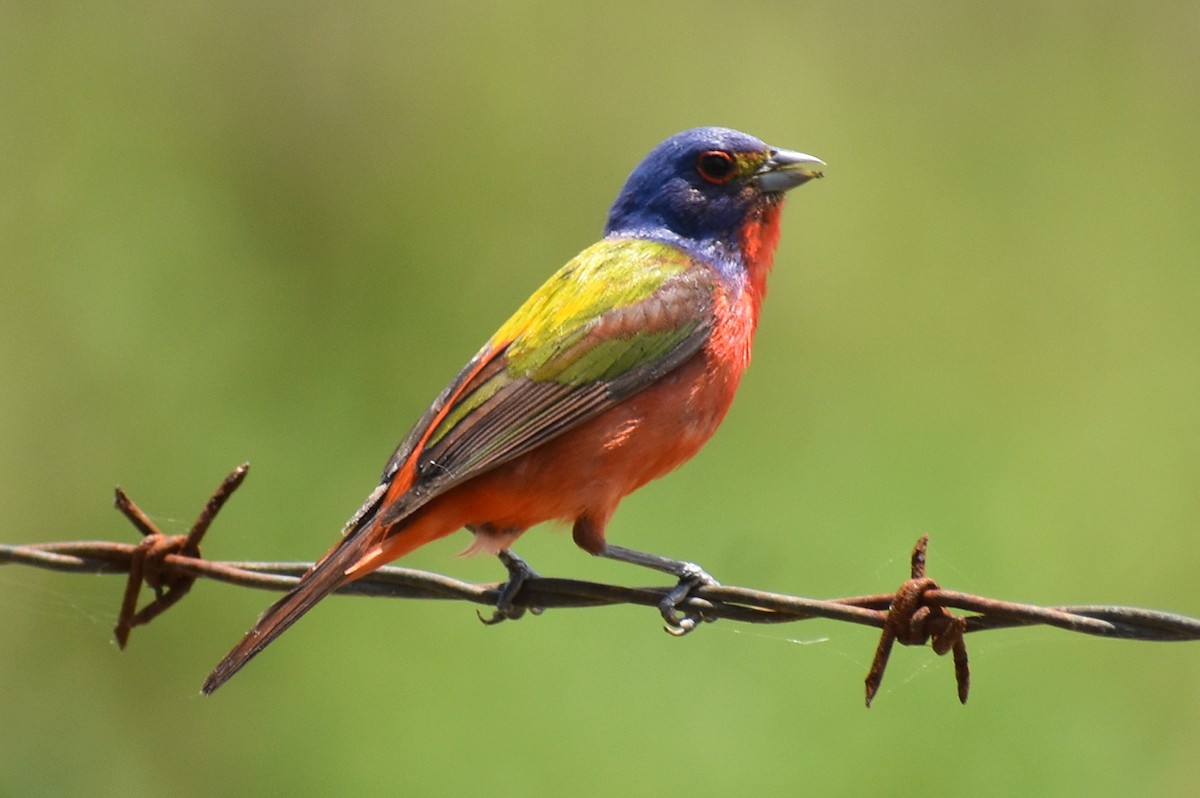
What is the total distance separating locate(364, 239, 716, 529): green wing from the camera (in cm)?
458

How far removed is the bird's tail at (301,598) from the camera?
12.6 feet

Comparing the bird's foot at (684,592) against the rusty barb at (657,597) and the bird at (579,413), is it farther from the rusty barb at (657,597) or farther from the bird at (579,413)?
the rusty barb at (657,597)

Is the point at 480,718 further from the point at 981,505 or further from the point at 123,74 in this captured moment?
the point at 123,74

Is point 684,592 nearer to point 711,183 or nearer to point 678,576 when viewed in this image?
point 678,576

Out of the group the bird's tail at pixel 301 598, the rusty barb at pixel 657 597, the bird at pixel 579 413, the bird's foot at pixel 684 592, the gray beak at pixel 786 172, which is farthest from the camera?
the gray beak at pixel 786 172

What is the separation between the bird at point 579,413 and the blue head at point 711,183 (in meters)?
0.04

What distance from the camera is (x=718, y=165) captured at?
570 centimetres

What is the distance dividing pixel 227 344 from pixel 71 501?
4.13 ft

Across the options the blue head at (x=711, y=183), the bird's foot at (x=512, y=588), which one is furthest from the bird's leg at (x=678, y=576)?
the blue head at (x=711, y=183)

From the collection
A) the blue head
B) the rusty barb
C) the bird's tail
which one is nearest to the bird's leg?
the rusty barb

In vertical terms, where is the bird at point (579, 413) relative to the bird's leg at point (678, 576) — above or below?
above

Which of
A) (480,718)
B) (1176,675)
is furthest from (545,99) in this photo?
(1176,675)

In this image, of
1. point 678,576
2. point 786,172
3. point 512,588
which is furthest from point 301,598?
point 786,172

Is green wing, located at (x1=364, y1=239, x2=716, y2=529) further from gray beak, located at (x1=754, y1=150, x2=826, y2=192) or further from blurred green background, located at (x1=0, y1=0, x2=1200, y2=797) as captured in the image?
blurred green background, located at (x1=0, y1=0, x2=1200, y2=797)
